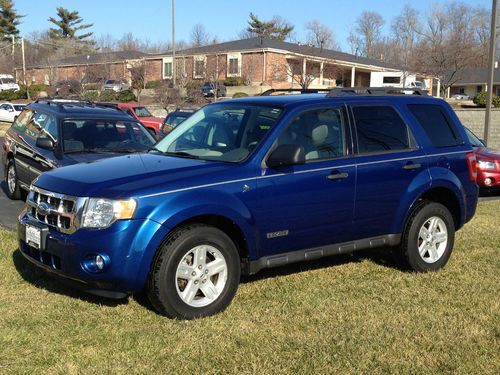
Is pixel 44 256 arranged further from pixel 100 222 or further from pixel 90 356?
pixel 90 356

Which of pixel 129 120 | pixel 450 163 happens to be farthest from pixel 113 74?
pixel 450 163

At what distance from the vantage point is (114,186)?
172 inches

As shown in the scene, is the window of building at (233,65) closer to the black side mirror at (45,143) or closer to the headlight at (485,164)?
the headlight at (485,164)

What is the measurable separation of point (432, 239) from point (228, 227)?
248cm

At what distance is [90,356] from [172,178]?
144 centimetres

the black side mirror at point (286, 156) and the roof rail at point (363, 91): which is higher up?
the roof rail at point (363, 91)

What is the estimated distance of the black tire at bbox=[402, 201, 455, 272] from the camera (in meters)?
5.91

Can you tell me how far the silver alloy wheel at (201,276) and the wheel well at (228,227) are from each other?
218 millimetres

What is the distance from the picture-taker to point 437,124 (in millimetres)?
6273

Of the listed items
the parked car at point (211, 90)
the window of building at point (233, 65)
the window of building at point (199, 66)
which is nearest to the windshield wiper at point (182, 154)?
the parked car at point (211, 90)

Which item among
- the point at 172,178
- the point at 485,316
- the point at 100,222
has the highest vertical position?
the point at 172,178

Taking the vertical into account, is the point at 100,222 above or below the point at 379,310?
above

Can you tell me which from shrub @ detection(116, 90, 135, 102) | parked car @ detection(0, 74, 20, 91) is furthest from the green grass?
parked car @ detection(0, 74, 20, 91)

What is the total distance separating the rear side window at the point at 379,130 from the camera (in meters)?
5.59
